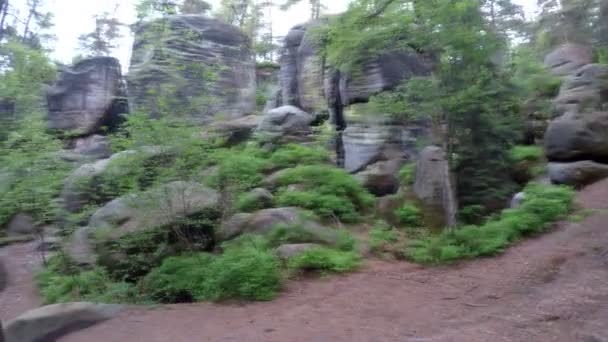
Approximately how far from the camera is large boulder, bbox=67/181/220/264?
11.0 m

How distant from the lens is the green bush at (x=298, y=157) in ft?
53.6

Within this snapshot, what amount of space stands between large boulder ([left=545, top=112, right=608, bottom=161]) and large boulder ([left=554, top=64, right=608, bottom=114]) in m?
0.58

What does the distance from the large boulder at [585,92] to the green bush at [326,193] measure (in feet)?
22.3

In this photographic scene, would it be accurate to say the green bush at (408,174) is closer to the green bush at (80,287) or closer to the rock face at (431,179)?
the rock face at (431,179)

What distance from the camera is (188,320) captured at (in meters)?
8.72

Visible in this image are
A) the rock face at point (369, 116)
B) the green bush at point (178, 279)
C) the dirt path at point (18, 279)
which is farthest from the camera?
the rock face at point (369, 116)

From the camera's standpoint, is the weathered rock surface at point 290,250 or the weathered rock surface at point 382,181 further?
the weathered rock surface at point 382,181

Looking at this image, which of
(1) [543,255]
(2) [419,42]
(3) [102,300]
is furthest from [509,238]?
(3) [102,300]

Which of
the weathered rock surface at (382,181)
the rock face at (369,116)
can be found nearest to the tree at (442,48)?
the rock face at (369,116)

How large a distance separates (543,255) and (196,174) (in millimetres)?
7062

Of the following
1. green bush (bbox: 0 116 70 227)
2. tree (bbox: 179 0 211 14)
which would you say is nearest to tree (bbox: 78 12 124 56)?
tree (bbox: 179 0 211 14)

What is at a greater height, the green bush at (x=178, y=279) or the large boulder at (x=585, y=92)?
the large boulder at (x=585, y=92)

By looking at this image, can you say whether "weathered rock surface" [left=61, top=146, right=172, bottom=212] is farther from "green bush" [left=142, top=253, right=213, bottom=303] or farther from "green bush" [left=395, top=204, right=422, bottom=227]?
"green bush" [left=395, top=204, right=422, bottom=227]

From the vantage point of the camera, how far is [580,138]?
14.7 metres
